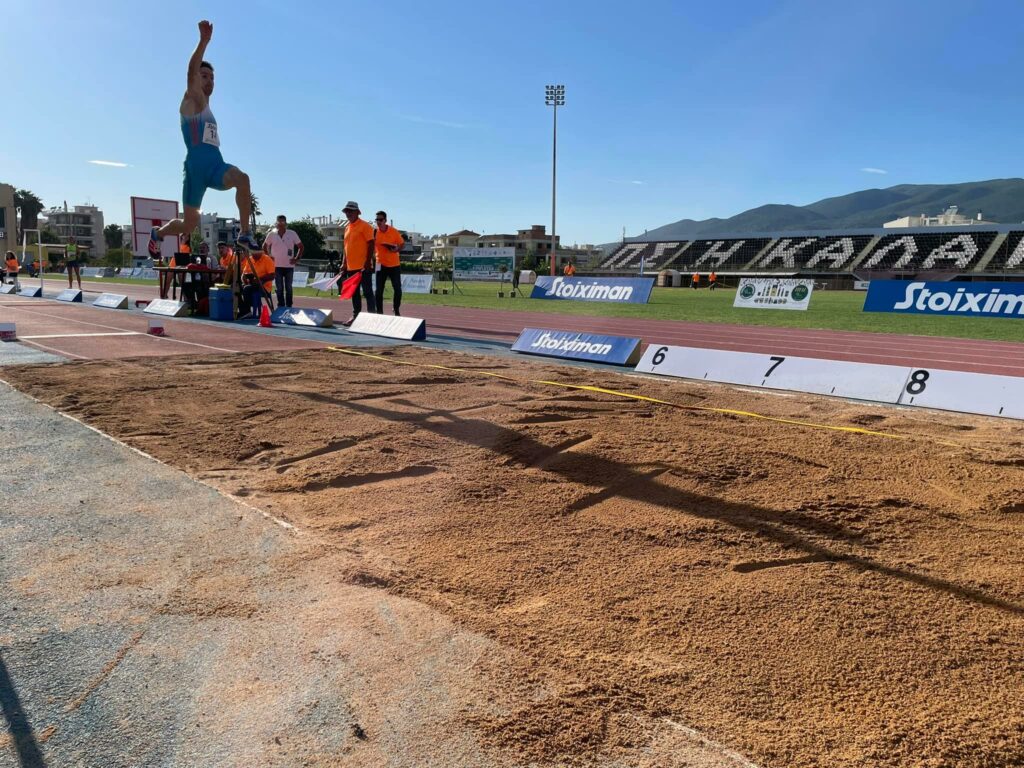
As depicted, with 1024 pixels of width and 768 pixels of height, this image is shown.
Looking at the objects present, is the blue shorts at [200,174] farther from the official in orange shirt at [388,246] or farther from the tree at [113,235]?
the tree at [113,235]

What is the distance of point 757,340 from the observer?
12.8 m

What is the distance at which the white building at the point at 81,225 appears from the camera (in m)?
121

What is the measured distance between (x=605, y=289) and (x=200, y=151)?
17589 millimetres

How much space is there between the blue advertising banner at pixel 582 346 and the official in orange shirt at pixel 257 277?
6267 mm

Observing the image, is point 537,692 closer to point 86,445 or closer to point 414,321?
point 86,445

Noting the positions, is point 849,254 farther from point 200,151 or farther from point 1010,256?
point 200,151

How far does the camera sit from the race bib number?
777 centimetres

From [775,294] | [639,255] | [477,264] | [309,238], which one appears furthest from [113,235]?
[775,294]

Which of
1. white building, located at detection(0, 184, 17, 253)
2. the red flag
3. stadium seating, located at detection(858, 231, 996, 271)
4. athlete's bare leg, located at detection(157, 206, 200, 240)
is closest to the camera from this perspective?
athlete's bare leg, located at detection(157, 206, 200, 240)

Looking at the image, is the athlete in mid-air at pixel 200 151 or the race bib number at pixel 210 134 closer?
the athlete in mid-air at pixel 200 151

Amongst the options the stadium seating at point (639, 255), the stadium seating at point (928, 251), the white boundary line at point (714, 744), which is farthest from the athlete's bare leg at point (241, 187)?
the stadium seating at point (639, 255)

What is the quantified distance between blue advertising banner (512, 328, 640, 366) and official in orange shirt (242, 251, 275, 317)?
6267mm

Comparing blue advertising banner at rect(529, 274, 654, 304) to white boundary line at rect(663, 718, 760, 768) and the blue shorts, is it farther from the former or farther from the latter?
white boundary line at rect(663, 718, 760, 768)

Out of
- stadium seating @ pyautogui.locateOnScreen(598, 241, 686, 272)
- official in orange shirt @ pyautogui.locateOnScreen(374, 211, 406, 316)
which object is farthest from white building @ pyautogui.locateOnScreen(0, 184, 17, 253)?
official in orange shirt @ pyautogui.locateOnScreen(374, 211, 406, 316)
